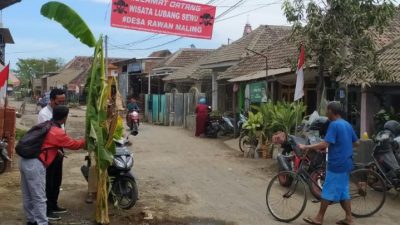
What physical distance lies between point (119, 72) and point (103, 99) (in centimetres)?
3660

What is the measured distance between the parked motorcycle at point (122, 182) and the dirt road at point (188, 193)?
0.21 m

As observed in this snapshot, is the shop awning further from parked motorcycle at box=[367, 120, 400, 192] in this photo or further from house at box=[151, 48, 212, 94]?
house at box=[151, 48, 212, 94]

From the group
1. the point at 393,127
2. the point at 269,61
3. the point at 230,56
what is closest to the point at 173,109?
the point at 230,56

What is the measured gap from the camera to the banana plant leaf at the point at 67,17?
21.9ft

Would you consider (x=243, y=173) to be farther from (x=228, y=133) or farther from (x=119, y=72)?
(x=119, y=72)

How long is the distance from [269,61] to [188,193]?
11.6 metres

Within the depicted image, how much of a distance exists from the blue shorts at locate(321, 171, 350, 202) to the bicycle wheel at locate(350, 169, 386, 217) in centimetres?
76

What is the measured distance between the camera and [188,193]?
364 inches

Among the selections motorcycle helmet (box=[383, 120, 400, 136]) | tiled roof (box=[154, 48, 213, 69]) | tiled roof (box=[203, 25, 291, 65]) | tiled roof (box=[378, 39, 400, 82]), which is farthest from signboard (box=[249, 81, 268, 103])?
tiled roof (box=[154, 48, 213, 69])

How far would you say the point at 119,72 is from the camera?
1690 inches

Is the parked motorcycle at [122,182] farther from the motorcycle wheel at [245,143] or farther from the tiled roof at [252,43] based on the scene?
the tiled roof at [252,43]

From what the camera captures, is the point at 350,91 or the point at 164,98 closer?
the point at 350,91

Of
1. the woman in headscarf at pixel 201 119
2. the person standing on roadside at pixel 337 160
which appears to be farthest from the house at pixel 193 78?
the person standing on roadside at pixel 337 160

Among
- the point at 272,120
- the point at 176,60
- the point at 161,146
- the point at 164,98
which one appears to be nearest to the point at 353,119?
the point at 272,120
